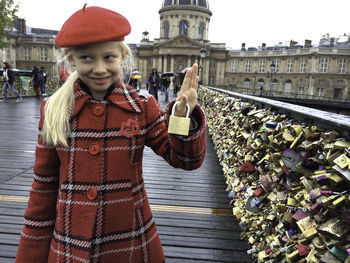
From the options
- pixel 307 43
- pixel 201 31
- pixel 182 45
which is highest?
pixel 201 31

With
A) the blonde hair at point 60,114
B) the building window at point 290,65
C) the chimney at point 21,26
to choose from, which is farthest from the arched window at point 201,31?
the blonde hair at point 60,114

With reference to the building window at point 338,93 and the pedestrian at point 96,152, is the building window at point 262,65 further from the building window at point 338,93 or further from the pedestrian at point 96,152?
the pedestrian at point 96,152

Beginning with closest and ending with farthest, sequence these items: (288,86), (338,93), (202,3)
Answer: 1. (338,93)
2. (288,86)
3. (202,3)

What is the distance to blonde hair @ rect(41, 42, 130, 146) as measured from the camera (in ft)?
4.45

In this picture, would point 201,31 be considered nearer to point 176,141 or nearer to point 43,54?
point 43,54

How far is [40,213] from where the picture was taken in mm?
1456

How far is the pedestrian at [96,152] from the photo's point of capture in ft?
4.38

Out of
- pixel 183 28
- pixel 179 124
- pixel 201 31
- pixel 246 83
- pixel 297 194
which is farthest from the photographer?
pixel 201 31

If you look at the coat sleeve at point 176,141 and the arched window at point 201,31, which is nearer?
the coat sleeve at point 176,141

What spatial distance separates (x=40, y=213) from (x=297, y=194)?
1.58 meters

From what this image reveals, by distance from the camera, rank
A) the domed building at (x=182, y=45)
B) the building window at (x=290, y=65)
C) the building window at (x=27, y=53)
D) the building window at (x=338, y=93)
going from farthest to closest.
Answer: the domed building at (x=182, y=45) → the building window at (x=290, y=65) → the building window at (x=27, y=53) → the building window at (x=338, y=93)

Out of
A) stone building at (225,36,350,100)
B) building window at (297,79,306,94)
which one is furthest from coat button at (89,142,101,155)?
building window at (297,79,306,94)

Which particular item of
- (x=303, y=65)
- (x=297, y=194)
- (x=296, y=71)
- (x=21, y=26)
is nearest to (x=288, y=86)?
(x=296, y=71)

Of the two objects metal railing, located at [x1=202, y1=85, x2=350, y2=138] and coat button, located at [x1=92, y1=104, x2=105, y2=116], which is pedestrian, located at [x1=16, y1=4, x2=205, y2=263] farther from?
metal railing, located at [x1=202, y1=85, x2=350, y2=138]
